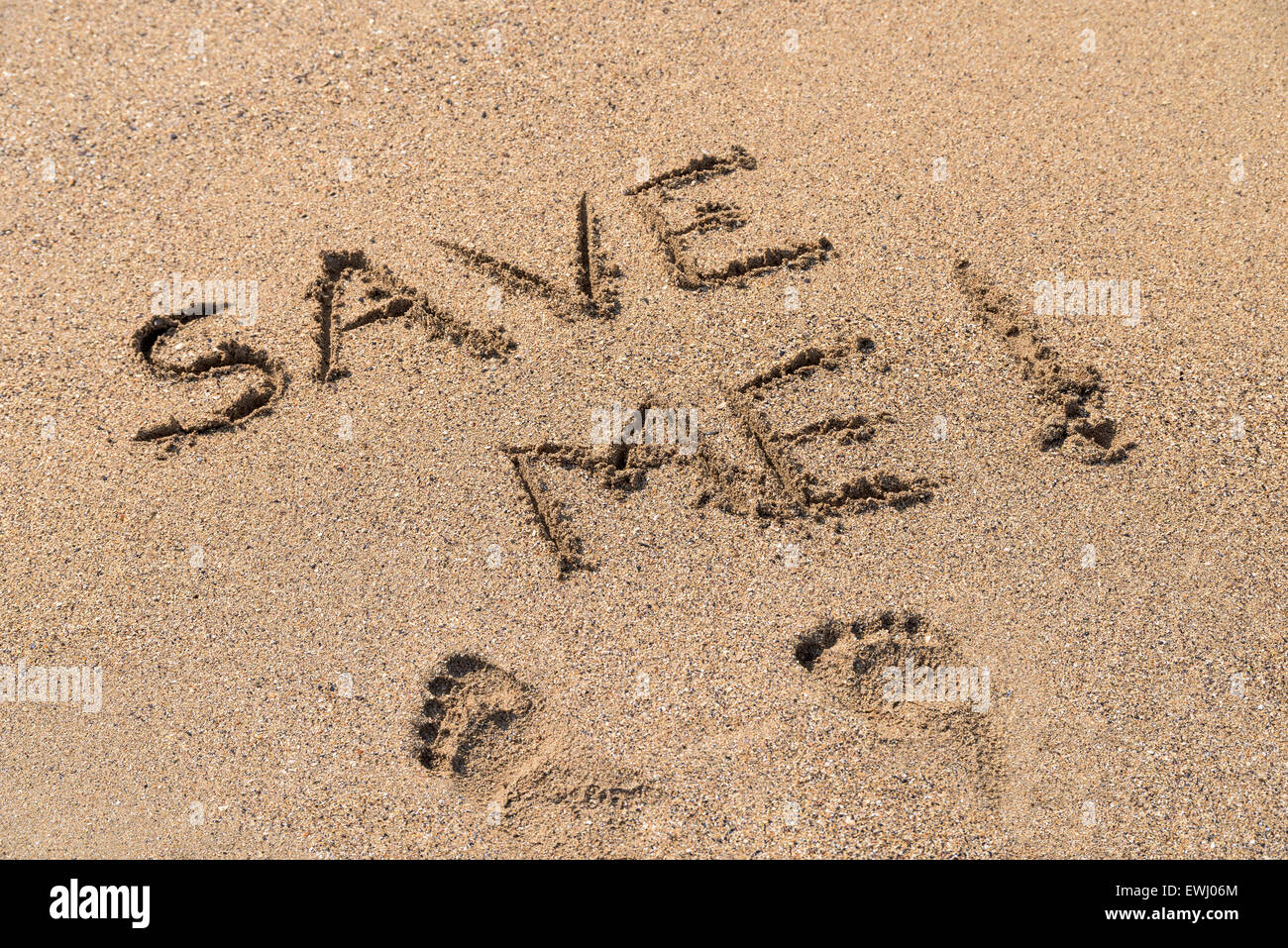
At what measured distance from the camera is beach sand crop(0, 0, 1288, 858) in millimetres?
2145

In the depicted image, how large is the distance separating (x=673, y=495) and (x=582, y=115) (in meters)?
1.45

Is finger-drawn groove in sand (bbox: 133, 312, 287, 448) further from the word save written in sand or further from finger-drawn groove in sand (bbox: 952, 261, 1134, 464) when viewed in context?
finger-drawn groove in sand (bbox: 952, 261, 1134, 464)

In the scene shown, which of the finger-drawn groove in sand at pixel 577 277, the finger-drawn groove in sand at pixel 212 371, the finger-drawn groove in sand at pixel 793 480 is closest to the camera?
the finger-drawn groove in sand at pixel 793 480

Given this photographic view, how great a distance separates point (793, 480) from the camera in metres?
2.46

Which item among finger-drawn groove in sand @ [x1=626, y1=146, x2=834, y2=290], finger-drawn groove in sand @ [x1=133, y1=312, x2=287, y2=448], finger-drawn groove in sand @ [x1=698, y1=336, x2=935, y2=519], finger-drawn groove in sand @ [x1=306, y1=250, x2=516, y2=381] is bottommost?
finger-drawn groove in sand @ [x1=698, y1=336, x2=935, y2=519]

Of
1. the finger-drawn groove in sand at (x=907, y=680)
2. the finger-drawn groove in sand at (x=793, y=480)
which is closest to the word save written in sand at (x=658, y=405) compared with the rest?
the finger-drawn groove in sand at (x=793, y=480)

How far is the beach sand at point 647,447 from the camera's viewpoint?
2145 millimetres

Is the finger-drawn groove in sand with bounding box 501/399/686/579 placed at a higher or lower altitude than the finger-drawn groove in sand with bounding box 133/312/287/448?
lower

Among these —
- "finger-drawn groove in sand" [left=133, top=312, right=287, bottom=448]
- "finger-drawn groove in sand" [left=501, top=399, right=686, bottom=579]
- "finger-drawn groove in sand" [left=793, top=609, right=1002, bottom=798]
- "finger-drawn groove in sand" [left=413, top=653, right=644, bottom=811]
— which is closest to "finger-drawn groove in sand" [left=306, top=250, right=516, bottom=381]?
"finger-drawn groove in sand" [left=133, top=312, right=287, bottom=448]

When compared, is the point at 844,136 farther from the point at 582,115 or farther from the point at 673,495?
the point at 673,495

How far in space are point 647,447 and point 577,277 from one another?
60 centimetres

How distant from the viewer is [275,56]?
3.35 metres

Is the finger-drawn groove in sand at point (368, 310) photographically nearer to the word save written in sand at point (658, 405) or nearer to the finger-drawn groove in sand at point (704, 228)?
the word save written in sand at point (658, 405)
